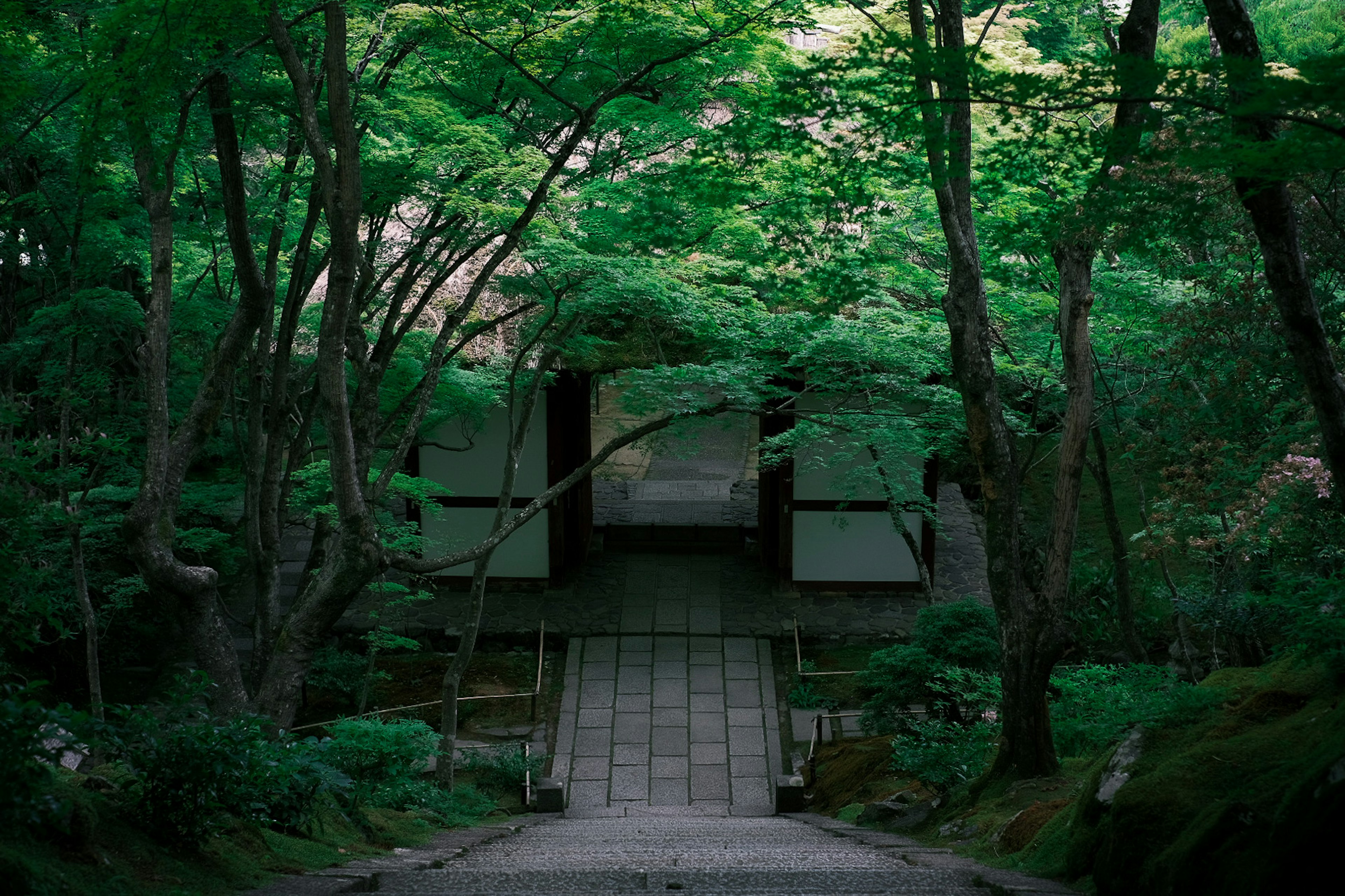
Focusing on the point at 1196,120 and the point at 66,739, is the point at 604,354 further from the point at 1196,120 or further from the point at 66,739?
the point at 66,739

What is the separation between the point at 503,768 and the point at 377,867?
5.90m

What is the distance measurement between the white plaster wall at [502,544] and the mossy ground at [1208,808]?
30.6ft

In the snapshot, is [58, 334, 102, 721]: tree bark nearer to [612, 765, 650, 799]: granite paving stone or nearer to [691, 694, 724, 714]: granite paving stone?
[612, 765, 650, 799]: granite paving stone

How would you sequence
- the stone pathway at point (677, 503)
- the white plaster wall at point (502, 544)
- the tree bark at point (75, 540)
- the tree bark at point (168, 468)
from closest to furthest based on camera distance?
1. the tree bark at point (168, 468)
2. the tree bark at point (75, 540)
3. the white plaster wall at point (502, 544)
4. the stone pathway at point (677, 503)

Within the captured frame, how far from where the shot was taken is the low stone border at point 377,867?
3982mm

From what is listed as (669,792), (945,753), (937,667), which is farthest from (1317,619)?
(669,792)

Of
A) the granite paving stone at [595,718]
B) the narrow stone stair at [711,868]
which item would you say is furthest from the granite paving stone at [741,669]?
the narrow stone stair at [711,868]

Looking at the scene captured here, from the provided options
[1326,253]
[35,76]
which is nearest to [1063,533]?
[1326,253]

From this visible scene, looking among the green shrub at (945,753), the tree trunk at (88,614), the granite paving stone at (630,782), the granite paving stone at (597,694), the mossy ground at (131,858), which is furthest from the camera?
the granite paving stone at (597,694)

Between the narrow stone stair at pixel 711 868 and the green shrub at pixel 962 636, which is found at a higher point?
the green shrub at pixel 962 636

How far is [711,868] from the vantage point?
5031mm

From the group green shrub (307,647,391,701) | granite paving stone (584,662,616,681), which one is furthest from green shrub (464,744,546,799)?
granite paving stone (584,662,616,681)

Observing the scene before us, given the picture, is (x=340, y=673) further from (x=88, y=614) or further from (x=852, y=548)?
(x=852, y=548)

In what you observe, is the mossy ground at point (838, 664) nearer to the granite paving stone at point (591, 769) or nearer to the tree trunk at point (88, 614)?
the granite paving stone at point (591, 769)
